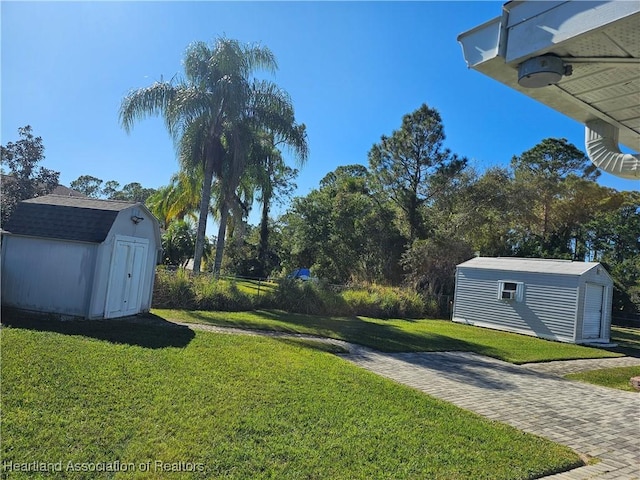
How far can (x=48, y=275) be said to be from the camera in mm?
9133

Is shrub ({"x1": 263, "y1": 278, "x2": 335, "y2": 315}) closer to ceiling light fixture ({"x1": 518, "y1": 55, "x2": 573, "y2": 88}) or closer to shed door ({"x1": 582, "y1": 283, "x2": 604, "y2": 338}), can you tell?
shed door ({"x1": 582, "y1": 283, "x2": 604, "y2": 338})

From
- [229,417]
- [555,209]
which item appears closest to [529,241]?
[555,209]

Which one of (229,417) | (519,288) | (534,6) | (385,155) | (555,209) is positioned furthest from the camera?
(555,209)

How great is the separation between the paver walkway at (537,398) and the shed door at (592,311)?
5453 mm

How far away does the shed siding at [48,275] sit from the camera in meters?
8.98

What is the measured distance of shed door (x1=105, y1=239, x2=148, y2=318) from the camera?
9508 millimetres

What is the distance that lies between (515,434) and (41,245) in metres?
9.27

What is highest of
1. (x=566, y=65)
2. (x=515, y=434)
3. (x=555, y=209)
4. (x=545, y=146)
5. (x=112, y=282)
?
(x=545, y=146)

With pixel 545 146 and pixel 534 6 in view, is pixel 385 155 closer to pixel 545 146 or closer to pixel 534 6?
pixel 545 146

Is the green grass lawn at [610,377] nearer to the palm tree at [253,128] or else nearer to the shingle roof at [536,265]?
the shingle roof at [536,265]

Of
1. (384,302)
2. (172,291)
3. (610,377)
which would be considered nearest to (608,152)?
(610,377)

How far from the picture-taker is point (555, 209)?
30.8 m

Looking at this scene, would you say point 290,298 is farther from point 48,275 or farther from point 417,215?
point 417,215

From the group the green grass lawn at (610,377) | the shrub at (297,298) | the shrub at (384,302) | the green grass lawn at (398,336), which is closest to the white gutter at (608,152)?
the green grass lawn at (610,377)
